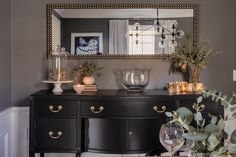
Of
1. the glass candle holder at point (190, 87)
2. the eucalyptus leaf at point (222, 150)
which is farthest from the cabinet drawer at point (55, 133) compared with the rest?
the eucalyptus leaf at point (222, 150)

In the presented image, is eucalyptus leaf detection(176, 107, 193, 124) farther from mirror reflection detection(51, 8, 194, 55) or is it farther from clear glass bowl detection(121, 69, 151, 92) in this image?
mirror reflection detection(51, 8, 194, 55)

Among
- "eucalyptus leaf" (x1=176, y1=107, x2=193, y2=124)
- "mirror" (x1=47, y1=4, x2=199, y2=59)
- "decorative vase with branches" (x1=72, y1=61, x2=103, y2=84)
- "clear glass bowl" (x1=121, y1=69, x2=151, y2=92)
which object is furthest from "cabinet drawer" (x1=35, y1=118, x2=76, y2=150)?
"eucalyptus leaf" (x1=176, y1=107, x2=193, y2=124)

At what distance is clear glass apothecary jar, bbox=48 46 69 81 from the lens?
3382mm

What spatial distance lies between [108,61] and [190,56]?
81cm

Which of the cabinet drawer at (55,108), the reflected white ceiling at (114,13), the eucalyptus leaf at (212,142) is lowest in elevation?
the cabinet drawer at (55,108)

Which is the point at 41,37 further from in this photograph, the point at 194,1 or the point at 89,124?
the point at 194,1

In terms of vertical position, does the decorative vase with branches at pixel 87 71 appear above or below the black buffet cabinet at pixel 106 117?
above

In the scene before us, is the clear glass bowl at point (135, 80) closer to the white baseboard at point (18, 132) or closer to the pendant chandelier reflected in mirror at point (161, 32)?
the pendant chandelier reflected in mirror at point (161, 32)

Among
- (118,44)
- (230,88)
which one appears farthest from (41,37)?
(230,88)

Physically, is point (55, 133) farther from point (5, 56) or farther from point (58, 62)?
point (5, 56)

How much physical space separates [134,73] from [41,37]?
101cm

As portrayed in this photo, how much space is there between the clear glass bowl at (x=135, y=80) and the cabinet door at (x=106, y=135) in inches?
16.2

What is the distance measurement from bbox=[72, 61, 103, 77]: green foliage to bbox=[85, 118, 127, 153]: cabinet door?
21.7 inches

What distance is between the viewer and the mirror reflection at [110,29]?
11.4 feet
